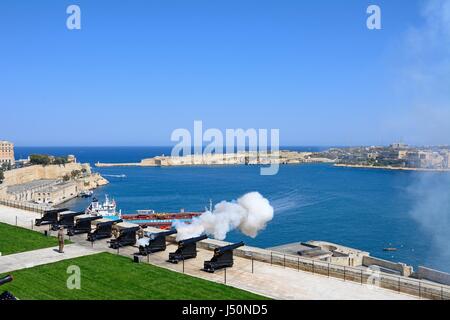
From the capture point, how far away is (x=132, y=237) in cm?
1959

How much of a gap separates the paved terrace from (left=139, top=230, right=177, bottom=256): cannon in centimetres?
27

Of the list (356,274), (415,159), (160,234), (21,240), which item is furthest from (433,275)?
(415,159)

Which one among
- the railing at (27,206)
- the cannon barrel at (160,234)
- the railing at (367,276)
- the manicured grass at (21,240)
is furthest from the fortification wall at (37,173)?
the railing at (367,276)

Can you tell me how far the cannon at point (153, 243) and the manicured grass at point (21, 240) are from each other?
4.36m

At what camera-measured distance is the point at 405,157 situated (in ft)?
589

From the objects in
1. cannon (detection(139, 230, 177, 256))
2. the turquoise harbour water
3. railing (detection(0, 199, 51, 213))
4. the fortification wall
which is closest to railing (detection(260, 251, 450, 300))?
cannon (detection(139, 230, 177, 256))

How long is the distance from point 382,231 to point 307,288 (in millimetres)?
49471

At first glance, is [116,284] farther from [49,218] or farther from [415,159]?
[415,159]

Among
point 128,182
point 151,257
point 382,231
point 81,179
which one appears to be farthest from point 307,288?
point 128,182

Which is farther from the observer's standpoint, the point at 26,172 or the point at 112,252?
the point at 26,172

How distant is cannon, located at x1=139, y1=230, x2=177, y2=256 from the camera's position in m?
17.9

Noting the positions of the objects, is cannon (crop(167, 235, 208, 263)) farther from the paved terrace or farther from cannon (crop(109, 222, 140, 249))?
cannon (crop(109, 222, 140, 249))

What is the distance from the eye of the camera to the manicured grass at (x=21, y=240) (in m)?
19.0

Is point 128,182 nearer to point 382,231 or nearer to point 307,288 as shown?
point 382,231
